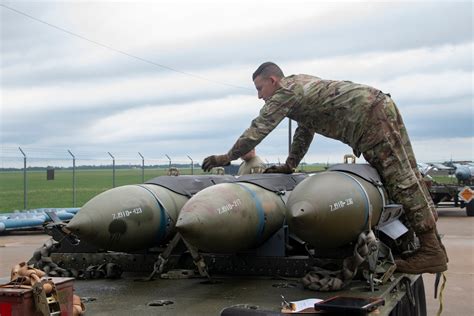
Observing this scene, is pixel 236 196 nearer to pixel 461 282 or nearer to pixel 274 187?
pixel 274 187

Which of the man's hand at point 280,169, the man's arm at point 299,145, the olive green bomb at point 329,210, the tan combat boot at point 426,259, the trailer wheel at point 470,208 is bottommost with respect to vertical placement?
the trailer wheel at point 470,208

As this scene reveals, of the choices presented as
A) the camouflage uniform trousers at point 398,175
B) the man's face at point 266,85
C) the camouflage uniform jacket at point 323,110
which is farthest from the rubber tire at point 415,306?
the man's face at point 266,85

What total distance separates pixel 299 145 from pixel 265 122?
1.27 metres

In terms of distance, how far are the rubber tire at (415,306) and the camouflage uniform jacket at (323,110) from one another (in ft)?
4.09

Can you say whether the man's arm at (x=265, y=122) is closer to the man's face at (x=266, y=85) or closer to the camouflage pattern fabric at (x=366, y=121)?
the camouflage pattern fabric at (x=366, y=121)

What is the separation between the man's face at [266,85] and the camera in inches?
198

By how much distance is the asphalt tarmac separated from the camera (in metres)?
7.95

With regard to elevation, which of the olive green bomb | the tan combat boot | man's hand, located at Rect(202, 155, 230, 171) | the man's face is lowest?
the tan combat boot

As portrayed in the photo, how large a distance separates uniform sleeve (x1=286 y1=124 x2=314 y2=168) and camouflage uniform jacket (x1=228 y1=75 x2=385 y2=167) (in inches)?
27.8

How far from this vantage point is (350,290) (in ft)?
13.5

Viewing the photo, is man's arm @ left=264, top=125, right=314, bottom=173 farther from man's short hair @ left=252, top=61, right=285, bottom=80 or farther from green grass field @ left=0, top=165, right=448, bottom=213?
green grass field @ left=0, top=165, right=448, bottom=213

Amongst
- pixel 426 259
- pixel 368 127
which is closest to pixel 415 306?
pixel 426 259

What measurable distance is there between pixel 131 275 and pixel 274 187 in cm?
131

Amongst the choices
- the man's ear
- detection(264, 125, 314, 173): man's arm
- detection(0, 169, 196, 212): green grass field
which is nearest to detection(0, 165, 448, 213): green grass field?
detection(0, 169, 196, 212): green grass field
